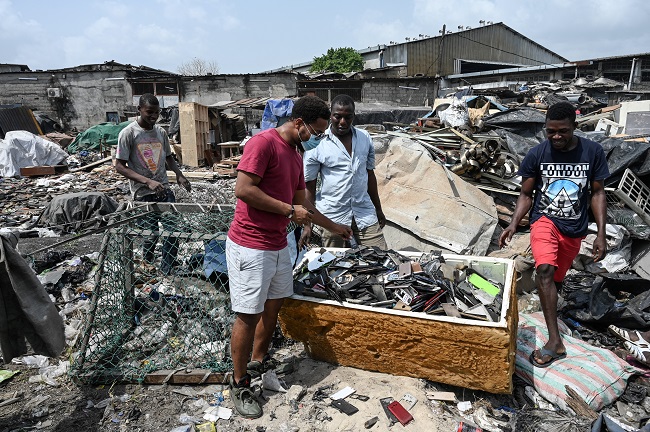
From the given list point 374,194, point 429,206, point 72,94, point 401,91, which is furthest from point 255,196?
point 72,94

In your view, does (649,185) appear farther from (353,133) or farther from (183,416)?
(183,416)

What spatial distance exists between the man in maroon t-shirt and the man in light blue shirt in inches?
37.6

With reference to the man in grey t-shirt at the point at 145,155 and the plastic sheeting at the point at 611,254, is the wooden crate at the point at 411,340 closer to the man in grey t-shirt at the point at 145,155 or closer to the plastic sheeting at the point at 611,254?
the man in grey t-shirt at the point at 145,155

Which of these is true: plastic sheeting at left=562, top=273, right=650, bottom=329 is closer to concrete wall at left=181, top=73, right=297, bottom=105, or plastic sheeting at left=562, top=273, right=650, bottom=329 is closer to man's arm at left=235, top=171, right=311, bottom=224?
man's arm at left=235, top=171, right=311, bottom=224

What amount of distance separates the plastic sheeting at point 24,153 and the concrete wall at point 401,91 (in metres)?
12.3

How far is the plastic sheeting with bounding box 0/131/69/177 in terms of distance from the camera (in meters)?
12.5

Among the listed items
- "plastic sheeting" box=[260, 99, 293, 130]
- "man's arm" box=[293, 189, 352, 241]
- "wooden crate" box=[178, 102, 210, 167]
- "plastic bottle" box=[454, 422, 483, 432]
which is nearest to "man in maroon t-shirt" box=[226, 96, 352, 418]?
"man's arm" box=[293, 189, 352, 241]

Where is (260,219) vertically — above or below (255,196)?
below

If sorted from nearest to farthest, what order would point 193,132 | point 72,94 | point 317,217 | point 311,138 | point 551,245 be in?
point 311,138, point 317,217, point 551,245, point 193,132, point 72,94

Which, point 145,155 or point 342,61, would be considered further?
point 342,61

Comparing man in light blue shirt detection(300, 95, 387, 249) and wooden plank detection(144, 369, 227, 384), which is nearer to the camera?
wooden plank detection(144, 369, 227, 384)

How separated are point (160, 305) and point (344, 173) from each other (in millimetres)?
1871

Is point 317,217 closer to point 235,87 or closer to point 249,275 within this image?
point 249,275

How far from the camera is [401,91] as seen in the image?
19.6 metres
